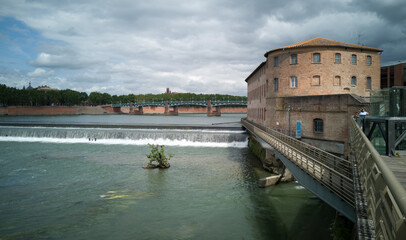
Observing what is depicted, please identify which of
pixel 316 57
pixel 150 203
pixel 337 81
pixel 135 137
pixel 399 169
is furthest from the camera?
pixel 135 137

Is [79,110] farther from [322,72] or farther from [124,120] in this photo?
[322,72]

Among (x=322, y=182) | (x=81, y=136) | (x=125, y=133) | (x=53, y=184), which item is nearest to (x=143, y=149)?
(x=125, y=133)

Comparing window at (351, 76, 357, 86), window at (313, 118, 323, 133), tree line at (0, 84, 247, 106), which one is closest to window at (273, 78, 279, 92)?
window at (313, 118, 323, 133)

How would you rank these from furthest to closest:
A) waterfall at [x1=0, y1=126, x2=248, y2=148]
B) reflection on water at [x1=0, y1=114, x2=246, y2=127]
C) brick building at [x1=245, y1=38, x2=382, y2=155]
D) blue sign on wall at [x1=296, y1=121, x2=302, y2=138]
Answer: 1. reflection on water at [x1=0, y1=114, x2=246, y2=127]
2. waterfall at [x1=0, y1=126, x2=248, y2=148]
3. brick building at [x1=245, y1=38, x2=382, y2=155]
4. blue sign on wall at [x1=296, y1=121, x2=302, y2=138]

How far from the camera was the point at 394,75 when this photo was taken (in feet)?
131

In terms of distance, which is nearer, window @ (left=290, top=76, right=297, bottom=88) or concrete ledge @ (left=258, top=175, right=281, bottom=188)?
concrete ledge @ (left=258, top=175, right=281, bottom=188)

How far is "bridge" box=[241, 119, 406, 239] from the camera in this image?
8.57 ft

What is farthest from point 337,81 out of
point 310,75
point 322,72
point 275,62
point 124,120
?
point 124,120

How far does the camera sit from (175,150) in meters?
32.5

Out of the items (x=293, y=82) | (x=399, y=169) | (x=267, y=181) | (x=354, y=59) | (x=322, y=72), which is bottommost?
(x=267, y=181)

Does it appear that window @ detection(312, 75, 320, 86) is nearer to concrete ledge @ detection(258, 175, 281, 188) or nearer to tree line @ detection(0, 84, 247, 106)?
concrete ledge @ detection(258, 175, 281, 188)

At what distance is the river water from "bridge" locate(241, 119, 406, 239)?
9.96 ft

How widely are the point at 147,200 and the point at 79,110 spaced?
110 metres

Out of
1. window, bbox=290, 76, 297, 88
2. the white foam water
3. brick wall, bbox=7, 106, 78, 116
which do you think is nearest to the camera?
window, bbox=290, 76, 297, 88
